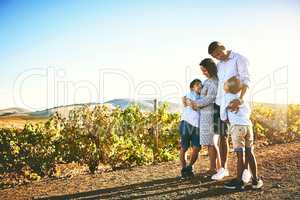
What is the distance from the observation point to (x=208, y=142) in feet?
19.6

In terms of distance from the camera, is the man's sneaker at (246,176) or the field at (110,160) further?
the field at (110,160)

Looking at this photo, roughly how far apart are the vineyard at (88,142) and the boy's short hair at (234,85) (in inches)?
169

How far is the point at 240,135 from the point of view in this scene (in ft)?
17.0

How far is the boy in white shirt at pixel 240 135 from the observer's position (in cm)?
520

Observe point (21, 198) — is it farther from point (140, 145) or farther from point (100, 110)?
point (140, 145)

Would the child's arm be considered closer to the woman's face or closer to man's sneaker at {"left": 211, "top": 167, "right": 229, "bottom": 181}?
the woman's face

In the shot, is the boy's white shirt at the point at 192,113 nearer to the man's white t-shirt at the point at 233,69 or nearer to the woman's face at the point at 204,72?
the woman's face at the point at 204,72

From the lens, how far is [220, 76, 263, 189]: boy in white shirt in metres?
5.20

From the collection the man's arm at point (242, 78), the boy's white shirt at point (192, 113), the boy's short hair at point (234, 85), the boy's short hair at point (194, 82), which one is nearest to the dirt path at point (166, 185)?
the boy's white shirt at point (192, 113)

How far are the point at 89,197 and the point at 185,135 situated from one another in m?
1.81

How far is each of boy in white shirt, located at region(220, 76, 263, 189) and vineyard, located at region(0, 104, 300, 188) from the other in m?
4.23

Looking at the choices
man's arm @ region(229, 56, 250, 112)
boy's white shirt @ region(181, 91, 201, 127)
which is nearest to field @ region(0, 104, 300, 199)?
boy's white shirt @ region(181, 91, 201, 127)

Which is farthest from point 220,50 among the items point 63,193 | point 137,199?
point 63,193

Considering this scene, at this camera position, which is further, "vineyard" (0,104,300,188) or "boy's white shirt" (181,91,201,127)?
"vineyard" (0,104,300,188)
